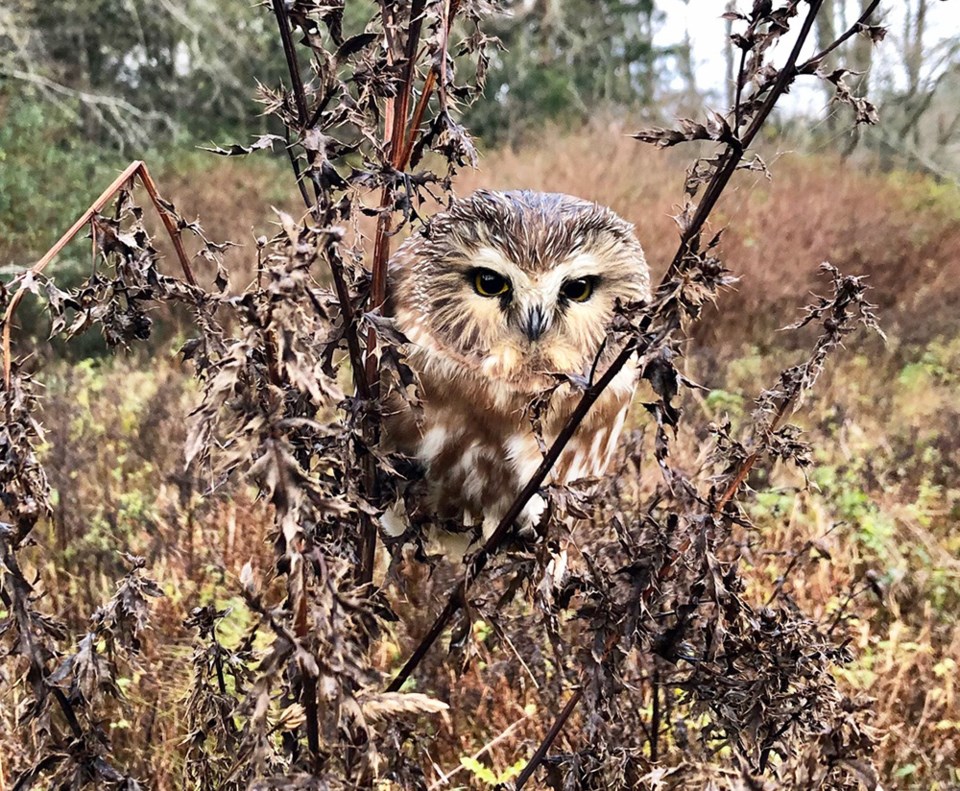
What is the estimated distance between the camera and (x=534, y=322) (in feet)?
4.71

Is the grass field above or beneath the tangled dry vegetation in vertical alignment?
beneath

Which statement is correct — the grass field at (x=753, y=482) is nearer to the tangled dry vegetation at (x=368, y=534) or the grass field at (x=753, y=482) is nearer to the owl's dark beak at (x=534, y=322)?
the tangled dry vegetation at (x=368, y=534)

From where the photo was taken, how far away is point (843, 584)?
2.97 meters

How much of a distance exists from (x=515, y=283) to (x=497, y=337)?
0.10 metres

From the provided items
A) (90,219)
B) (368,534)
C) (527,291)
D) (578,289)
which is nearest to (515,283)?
(527,291)

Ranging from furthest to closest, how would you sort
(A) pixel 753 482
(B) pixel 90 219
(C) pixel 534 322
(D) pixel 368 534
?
1. (A) pixel 753 482
2. (C) pixel 534 322
3. (D) pixel 368 534
4. (B) pixel 90 219

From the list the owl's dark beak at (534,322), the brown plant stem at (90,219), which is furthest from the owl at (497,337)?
the brown plant stem at (90,219)

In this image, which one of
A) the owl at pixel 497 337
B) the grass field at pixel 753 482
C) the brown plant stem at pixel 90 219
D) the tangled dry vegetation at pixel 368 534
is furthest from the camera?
the grass field at pixel 753 482

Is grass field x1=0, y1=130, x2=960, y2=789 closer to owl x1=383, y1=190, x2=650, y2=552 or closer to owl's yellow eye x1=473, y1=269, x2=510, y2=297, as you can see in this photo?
owl x1=383, y1=190, x2=650, y2=552

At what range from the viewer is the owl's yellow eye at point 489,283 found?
1.46m

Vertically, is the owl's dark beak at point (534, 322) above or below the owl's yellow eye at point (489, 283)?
below

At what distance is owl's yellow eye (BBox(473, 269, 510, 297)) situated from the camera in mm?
1462

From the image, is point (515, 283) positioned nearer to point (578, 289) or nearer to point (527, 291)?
point (527, 291)

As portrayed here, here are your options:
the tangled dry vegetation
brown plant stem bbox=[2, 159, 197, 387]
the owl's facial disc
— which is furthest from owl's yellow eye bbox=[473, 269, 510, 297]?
brown plant stem bbox=[2, 159, 197, 387]
